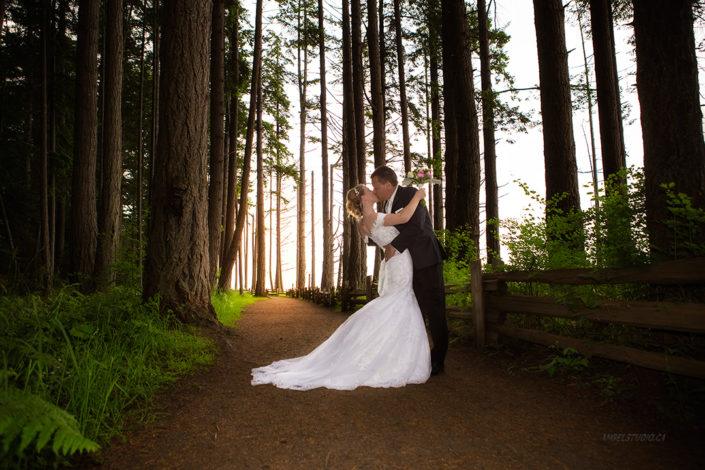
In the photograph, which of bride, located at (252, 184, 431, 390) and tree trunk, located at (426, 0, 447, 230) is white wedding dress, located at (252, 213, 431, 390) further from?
tree trunk, located at (426, 0, 447, 230)

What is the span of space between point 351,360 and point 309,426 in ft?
3.93

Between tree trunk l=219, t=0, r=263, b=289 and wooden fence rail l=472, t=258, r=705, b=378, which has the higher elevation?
tree trunk l=219, t=0, r=263, b=289

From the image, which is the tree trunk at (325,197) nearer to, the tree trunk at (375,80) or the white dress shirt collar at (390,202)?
the tree trunk at (375,80)

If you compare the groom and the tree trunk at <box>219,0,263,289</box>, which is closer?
the groom

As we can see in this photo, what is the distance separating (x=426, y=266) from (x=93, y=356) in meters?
3.26

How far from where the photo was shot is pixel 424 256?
154 inches

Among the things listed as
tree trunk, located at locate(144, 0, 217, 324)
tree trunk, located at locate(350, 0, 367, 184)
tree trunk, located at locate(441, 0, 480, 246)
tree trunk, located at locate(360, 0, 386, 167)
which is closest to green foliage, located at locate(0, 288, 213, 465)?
tree trunk, located at locate(144, 0, 217, 324)

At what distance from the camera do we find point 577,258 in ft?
14.7

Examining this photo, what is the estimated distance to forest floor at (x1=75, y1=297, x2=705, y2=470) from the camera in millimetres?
2131

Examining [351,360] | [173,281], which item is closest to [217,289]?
[173,281]

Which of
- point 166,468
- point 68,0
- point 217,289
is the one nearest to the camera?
point 166,468

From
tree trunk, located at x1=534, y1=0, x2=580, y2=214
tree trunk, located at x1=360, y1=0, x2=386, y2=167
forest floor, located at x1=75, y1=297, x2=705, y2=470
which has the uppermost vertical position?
tree trunk, located at x1=360, y1=0, x2=386, y2=167

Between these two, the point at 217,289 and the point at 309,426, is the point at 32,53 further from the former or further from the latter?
the point at 309,426

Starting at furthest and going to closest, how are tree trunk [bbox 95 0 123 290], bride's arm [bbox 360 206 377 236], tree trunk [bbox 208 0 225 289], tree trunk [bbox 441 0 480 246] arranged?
tree trunk [bbox 208 0 225 289]
tree trunk [bbox 95 0 123 290]
tree trunk [bbox 441 0 480 246]
bride's arm [bbox 360 206 377 236]
